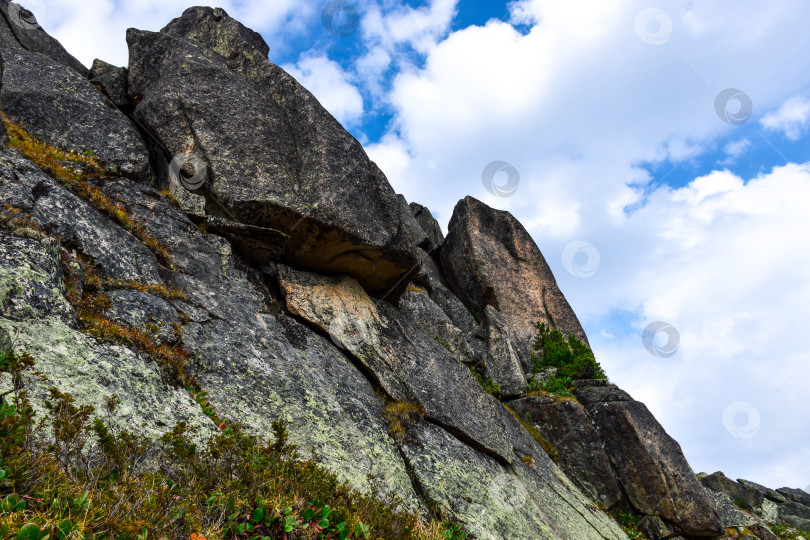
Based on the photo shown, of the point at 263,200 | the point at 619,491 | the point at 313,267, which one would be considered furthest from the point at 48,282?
the point at 619,491

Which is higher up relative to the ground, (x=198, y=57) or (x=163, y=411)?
(x=198, y=57)

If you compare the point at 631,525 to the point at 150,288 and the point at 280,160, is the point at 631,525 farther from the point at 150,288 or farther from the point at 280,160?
the point at 150,288

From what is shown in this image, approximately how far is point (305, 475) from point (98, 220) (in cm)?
748

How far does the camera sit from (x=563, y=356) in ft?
88.3

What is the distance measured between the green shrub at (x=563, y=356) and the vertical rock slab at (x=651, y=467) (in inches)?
110

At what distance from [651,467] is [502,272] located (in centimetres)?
1319

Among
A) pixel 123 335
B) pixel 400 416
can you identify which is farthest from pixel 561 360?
pixel 123 335

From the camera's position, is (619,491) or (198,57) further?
(619,491)

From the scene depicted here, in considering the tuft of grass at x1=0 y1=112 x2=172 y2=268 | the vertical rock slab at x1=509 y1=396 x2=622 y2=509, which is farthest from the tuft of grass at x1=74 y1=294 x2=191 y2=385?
the vertical rock slab at x1=509 y1=396 x2=622 y2=509

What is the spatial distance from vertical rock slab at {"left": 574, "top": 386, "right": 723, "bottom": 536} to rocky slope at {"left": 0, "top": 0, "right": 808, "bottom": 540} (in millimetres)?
78

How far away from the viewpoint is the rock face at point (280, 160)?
14602 millimetres

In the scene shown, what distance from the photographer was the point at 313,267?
51.2ft

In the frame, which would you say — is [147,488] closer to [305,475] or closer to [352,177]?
[305,475]

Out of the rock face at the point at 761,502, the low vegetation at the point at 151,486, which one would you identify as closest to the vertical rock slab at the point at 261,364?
the low vegetation at the point at 151,486
